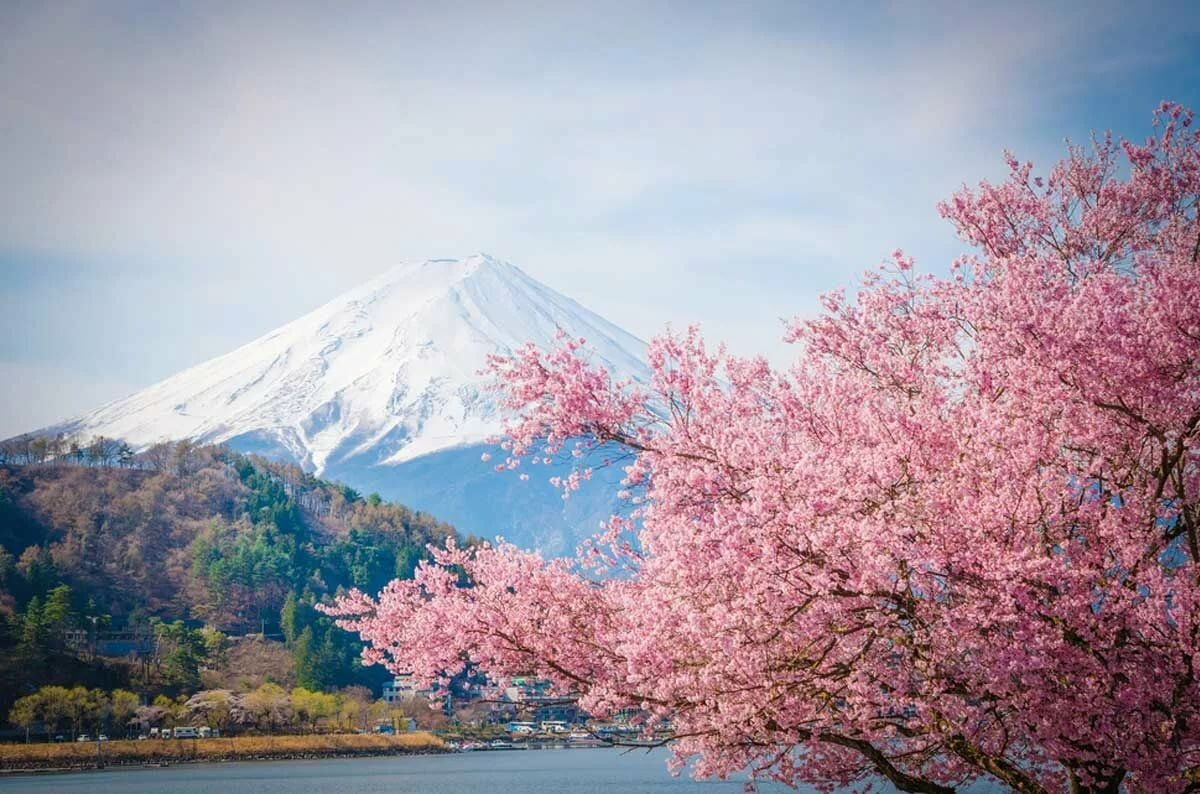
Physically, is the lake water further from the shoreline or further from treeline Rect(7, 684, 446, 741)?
treeline Rect(7, 684, 446, 741)

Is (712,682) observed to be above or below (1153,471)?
below

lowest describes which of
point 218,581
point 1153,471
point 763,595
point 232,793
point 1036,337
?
point 232,793

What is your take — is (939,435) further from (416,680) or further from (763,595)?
(416,680)

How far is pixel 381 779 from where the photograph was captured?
239 ft

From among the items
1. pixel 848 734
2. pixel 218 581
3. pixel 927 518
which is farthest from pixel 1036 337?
pixel 218 581

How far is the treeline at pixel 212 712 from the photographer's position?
8988 centimetres

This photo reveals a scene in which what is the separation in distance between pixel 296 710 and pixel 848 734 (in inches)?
4079

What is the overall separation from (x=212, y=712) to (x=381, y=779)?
32.9 metres

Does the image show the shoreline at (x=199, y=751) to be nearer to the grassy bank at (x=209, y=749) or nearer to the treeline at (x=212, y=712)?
the grassy bank at (x=209, y=749)

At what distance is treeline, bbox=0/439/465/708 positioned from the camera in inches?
4257

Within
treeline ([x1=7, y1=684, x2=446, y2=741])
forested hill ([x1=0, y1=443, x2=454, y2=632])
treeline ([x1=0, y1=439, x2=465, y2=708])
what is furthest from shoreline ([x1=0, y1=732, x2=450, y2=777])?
forested hill ([x1=0, y1=443, x2=454, y2=632])

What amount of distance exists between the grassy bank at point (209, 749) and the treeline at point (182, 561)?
7769mm

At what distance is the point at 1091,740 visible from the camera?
7570mm

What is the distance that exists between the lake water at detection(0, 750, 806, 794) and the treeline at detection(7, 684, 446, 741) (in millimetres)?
6172
